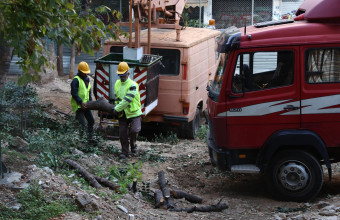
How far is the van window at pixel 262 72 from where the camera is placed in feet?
25.5

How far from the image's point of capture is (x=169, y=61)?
11.7 meters

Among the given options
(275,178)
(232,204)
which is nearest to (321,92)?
(275,178)

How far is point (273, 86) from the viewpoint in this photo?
780 cm

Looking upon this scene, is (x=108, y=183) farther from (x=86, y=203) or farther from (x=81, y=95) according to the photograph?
(x=81, y=95)

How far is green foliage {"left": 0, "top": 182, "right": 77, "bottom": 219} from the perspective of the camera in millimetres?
5863

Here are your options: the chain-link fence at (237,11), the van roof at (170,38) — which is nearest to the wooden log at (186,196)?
the van roof at (170,38)

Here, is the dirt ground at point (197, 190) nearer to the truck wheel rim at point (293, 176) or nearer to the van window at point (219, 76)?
the truck wheel rim at point (293, 176)

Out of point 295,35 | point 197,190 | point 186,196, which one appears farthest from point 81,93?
point 295,35

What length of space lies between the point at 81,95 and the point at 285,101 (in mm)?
4366

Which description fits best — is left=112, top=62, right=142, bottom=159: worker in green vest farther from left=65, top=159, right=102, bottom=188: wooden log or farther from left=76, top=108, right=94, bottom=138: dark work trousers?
left=65, top=159, right=102, bottom=188: wooden log

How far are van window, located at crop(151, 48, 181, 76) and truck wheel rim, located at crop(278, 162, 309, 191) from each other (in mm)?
4393

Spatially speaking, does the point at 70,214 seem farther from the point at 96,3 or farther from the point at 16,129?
the point at 96,3

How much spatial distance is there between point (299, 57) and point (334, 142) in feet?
4.30

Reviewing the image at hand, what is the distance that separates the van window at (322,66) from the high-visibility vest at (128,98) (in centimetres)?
327
